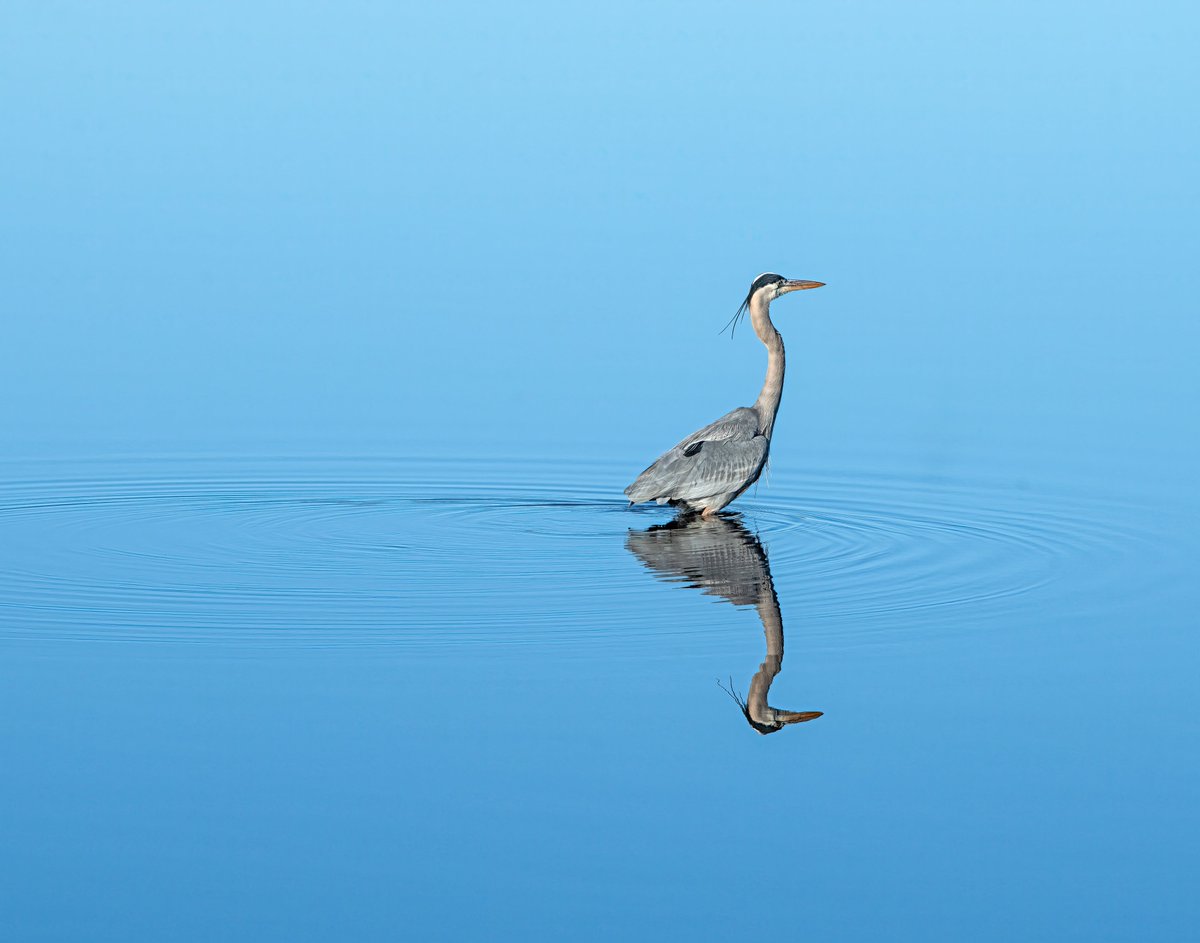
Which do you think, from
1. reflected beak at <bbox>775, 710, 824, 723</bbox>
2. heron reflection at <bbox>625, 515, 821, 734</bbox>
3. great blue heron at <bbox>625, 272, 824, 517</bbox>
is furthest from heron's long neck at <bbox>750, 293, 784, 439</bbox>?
reflected beak at <bbox>775, 710, 824, 723</bbox>

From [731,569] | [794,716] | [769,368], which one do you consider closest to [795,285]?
[769,368]

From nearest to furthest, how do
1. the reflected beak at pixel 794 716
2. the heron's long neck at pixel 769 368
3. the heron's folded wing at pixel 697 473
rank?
the reflected beak at pixel 794 716 → the heron's folded wing at pixel 697 473 → the heron's long neck at pixel 769 368

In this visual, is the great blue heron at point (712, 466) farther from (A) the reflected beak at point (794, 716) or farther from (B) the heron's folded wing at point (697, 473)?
(A) the reflected beak at point (794, 716)

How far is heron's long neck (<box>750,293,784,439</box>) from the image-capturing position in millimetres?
17547

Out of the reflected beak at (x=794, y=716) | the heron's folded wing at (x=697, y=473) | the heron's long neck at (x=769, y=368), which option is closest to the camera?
the reflected beak at (x=794, y=716)

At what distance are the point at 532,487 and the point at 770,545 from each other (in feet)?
9.12

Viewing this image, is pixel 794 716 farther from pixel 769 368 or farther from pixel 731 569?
pixel 769 368

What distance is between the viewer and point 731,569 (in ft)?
46.0

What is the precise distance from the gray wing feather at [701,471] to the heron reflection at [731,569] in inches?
11.8

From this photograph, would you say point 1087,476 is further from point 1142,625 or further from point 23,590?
point 23,590

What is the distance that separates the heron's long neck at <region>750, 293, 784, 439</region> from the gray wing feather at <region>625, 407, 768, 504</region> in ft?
2.24

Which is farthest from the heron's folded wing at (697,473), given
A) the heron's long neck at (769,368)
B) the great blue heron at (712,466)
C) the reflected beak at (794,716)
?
the reflected beak at (794,716)

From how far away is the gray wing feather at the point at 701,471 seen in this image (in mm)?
16422

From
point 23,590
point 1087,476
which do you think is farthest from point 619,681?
point 1087,476
